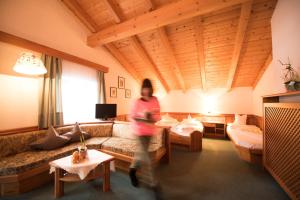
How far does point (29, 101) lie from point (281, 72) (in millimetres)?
5105

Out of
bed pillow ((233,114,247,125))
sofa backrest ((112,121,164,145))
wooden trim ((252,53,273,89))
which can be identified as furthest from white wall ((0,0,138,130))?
bed pillow ((233,114,247,125))

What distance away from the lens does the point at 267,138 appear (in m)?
2.49

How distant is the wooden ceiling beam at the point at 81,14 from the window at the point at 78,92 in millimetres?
1199

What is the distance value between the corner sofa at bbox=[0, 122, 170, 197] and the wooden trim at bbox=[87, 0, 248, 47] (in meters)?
2.36

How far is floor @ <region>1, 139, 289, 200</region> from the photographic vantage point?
1921 mm

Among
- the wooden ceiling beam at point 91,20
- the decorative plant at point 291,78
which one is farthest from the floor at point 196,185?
the wooden ceiling beam at point 91,20

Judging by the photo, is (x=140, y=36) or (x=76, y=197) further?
(x=140, y=36)

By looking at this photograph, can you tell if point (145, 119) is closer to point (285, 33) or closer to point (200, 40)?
point (200, 40)

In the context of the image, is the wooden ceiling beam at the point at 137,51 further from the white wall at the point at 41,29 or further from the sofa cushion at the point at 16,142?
the sofa cushion at the point at 16,142

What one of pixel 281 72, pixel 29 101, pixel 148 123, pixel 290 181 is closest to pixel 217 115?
pixel 281 72

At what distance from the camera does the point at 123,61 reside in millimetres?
5008

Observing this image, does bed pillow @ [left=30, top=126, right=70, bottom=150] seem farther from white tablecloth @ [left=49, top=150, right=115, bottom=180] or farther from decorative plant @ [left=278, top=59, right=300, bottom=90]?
decorative plant @ [left=278, top=59, right=300, bottom=90]

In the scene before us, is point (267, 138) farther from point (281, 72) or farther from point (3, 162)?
point (3, 162)

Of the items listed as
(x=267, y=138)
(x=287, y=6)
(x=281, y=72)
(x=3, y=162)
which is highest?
(x=287, y=6)
